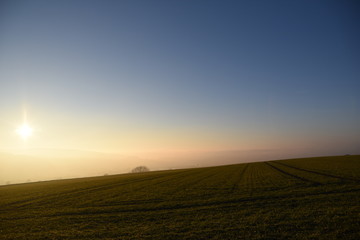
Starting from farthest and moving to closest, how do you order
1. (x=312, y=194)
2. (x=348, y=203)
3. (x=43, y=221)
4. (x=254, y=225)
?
(x=312, y=194) < (x=43, y=221) < (x=348, y=203) < (x=254, y=225)

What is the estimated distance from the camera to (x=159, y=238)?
14766mm

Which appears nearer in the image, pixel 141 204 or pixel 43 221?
pixel 43 221

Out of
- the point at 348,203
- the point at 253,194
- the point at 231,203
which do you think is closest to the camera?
the point at 348,203

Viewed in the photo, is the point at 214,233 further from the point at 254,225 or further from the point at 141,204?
the point at 141,204

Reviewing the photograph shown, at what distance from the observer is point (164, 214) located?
2048 cm

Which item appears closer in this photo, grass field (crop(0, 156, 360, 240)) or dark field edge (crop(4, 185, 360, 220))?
grass field (crop(0, 156, 360, 240))

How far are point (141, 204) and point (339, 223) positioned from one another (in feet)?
68.7

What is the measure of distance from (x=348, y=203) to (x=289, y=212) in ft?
23.0

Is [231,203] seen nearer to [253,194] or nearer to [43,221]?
[253,194]

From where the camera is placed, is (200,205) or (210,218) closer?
(210,218)

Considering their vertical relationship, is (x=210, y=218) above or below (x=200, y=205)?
above

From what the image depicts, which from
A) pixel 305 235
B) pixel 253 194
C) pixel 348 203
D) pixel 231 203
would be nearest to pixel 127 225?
pixel 231 203

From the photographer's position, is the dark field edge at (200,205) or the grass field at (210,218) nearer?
the grass field at (210,218)

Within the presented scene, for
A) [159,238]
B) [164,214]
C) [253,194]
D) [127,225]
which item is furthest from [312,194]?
[127,225]
